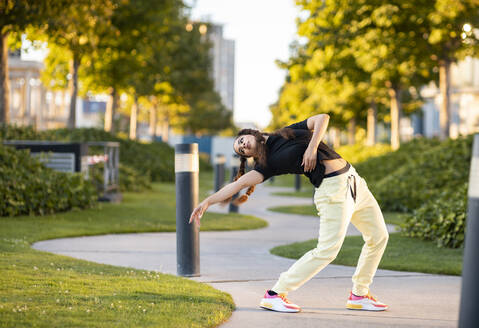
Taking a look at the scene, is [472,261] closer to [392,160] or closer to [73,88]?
[392,160]

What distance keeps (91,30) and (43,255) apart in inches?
469

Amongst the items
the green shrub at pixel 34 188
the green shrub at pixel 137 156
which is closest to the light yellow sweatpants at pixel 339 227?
the green shrub at pixel 34 188

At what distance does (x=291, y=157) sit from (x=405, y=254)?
3681 millimetres

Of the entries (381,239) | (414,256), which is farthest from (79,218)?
(381,239)

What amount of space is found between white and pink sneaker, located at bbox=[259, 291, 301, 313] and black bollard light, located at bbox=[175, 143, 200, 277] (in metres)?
1.48

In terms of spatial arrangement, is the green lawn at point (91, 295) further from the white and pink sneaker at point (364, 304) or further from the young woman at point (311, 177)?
the white and pink sneaker at point (364, 304)

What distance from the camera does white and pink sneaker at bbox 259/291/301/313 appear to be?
5090 mm

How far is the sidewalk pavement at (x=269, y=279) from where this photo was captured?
493cm

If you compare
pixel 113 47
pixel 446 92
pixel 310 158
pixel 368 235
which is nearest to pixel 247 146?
pixel 310 158

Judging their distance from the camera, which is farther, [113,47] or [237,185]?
[113,47]

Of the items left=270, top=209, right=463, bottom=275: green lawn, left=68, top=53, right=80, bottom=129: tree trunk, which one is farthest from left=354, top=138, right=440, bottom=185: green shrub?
left=270, top=209, right=463, bottom=275: green lawn

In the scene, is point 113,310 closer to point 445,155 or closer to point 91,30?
point 445,155

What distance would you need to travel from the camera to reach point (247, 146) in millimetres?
4977

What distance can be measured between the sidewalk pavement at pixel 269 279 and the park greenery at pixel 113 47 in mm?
8635
